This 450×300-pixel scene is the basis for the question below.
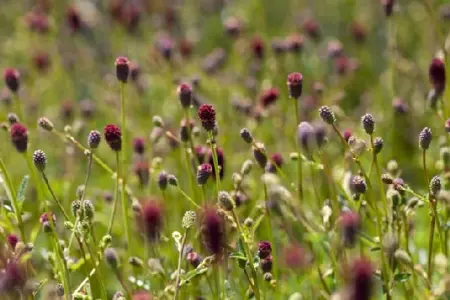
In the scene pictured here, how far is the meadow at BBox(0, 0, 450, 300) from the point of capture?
1.42 meters

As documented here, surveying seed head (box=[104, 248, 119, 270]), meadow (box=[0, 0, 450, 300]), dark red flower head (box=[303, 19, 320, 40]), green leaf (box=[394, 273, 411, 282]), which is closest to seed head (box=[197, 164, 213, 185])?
meadow (box=[0, 0, 450, 300])

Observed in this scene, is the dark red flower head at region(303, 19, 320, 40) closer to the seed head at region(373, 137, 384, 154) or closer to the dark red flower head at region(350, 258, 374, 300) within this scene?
the seed head at region(373, 137, 384, 154)

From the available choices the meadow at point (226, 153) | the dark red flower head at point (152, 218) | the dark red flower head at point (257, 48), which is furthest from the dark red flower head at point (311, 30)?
the dark red flower head at point (152, 218)

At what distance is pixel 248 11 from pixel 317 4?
0.80 m

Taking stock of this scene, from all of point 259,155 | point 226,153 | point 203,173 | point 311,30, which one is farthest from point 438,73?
point 311,30

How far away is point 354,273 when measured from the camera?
3.09 ft

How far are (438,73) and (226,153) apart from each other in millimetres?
897

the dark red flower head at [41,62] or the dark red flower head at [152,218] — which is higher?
the dark red flower head at [41,62]

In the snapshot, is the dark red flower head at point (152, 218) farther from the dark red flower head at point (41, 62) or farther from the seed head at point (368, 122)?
the dark red flower head at point (41, 62)

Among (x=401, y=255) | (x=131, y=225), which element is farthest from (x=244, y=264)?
(x=131, y=225)

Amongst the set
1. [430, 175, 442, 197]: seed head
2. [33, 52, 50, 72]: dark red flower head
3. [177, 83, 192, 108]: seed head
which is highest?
[33, 52, 50, 72]: dark red flower head

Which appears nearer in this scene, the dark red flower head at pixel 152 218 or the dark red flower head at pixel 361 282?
the dark red flower head at pixel 361 282

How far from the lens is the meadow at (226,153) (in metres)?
1.42

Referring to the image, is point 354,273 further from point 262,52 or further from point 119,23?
point 119,23
